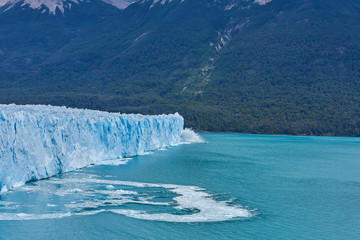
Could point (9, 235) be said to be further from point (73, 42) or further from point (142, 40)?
point (73, 42)

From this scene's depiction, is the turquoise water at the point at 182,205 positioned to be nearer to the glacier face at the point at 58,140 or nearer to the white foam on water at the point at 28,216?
the white foam on water at the point at 28,216

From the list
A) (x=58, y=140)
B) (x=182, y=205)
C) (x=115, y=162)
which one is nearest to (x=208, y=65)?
(x=115, y=162)

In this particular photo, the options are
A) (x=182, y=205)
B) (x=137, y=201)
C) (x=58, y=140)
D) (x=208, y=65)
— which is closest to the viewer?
(x=182, y=205)

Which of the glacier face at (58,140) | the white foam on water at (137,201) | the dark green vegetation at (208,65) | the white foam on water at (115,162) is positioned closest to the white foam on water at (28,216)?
the white foam on water at (137,201)

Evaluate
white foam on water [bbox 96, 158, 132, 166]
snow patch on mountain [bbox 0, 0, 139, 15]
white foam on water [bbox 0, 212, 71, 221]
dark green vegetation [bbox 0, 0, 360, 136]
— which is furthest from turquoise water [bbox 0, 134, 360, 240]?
snow patch on mountain [bbox 0, 0, 139, 15]

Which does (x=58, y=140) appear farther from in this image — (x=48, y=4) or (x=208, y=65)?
(x=48, y=4)

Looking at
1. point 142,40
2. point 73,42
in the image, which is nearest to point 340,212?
point 142,40

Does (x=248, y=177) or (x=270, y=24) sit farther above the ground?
(x=270, y=24)
